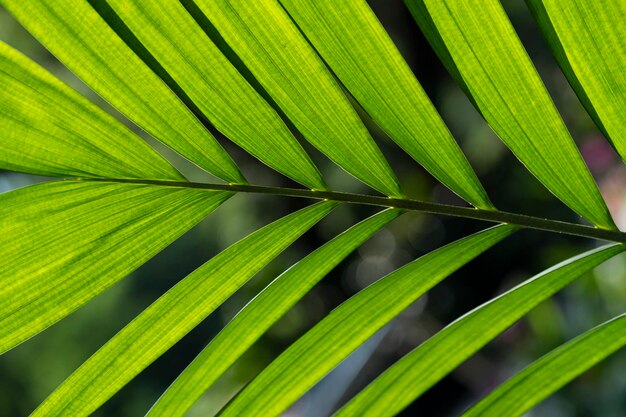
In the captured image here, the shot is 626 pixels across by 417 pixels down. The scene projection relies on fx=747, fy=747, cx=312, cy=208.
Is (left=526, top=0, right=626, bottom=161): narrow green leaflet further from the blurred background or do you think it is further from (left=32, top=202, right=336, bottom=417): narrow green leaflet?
the blurred background

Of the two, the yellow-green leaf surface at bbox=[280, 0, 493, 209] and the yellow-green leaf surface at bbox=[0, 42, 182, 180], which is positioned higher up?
the yellow-green leaf surface at bbox=[0, 42, 182, 180]

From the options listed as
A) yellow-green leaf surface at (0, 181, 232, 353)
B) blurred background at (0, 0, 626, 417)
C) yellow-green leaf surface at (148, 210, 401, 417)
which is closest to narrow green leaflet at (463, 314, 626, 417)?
yellow-green leaf surface at (148, 210, 401, 417)

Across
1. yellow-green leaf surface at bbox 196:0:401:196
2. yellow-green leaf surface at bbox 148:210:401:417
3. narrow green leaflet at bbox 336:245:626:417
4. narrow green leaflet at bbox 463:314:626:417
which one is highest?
→ yellow-green leaf surface at bbox 196:0:401:196

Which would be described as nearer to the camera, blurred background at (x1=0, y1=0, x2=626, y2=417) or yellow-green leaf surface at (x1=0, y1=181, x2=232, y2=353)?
yellow-green leaf surface at (x1=0, y1=181, x2=232, y2=353)

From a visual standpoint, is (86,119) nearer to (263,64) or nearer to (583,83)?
(263,64)

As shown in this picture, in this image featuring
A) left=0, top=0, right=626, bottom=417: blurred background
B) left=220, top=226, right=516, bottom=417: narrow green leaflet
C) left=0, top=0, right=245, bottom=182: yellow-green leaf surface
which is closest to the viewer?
left=0, top=0, right=245, bottom=182: yellow-green leaf surface

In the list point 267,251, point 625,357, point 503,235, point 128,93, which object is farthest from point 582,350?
point 625,357

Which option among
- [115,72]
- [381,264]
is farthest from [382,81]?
[381,264]
